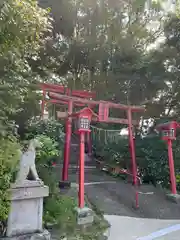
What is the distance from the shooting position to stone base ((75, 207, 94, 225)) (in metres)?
5.54

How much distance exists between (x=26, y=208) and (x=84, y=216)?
6.42 feet

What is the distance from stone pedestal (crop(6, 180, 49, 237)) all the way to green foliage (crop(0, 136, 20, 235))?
0.12m

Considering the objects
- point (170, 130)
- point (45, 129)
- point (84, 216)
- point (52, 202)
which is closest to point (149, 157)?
point (170, 130)

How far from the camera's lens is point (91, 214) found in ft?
19.0

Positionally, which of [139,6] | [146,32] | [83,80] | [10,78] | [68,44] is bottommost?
[10,78]

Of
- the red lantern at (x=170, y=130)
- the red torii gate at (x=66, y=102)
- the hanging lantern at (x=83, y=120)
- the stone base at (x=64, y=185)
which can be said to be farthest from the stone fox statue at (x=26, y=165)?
the red lantern at (x=170, y=130)

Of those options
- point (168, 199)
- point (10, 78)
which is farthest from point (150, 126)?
point (10, 78)

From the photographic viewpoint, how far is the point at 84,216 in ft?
18.6

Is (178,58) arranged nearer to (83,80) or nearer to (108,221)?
(83,80)

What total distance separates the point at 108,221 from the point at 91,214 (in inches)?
23.1

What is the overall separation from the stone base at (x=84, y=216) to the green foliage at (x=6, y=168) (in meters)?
1.97

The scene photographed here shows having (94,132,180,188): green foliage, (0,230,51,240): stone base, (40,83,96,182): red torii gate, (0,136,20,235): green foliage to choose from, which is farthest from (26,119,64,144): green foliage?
(94,132,180,188): green foliage

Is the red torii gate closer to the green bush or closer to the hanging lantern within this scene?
the hanging lantern

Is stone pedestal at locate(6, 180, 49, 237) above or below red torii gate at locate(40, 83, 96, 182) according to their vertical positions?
below
